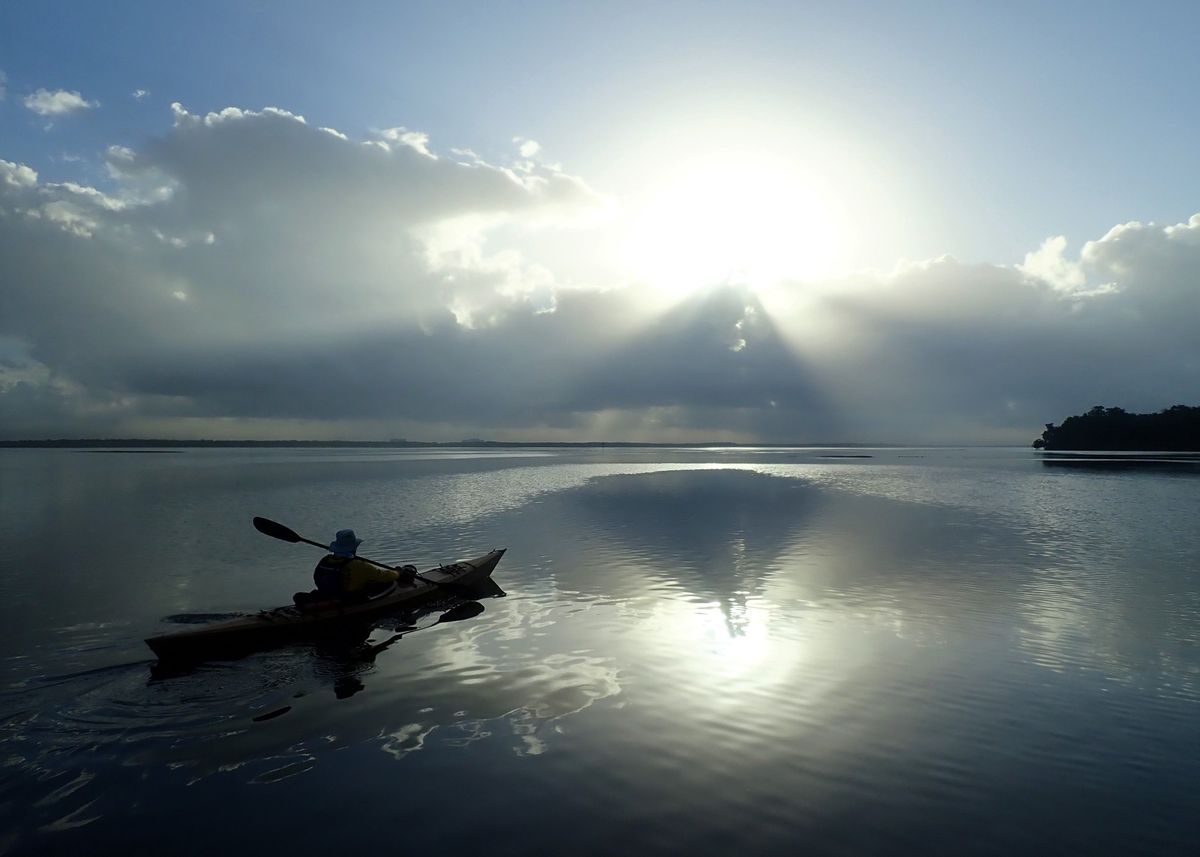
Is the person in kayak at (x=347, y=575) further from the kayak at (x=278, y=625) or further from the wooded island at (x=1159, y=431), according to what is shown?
the wooded island at (x=1159, y=431)

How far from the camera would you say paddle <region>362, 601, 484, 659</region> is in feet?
56.7

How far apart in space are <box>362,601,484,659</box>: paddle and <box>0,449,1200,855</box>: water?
393 millimetres

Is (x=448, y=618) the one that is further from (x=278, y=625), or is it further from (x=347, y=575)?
(x=278, y=625)

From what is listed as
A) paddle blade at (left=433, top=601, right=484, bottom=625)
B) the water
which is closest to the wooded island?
the water

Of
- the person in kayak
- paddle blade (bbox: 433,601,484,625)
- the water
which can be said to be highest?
the person in kayak

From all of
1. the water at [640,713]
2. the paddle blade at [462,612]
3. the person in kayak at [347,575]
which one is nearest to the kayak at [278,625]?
the person in kayak at [347,575]

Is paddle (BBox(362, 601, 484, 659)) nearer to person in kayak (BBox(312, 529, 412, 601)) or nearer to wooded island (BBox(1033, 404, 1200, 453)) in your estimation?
person in kayak (BBox(312, 529, 412, 601))

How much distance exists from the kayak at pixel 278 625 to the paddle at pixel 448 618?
1.31 m

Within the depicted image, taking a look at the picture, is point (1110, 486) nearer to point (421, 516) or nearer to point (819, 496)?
point (819, 496)

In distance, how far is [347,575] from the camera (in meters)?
19.6

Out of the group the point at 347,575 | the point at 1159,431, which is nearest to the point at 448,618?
the point at 347,575

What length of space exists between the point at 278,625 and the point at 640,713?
10.3m

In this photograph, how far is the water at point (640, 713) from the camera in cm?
884

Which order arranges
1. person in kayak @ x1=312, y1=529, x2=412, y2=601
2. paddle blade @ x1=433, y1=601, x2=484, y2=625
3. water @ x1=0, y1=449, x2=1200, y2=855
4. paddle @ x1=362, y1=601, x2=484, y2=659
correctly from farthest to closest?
paddle blade @ x1=433, y1=601, x2=484, y2=625 → person in kayak @ x1=312, y1=529, x2=412, y2=601 → paddle @ x1=362, y1=601, x2=484, y2=659 → water @ x1=0, y1=449, x2=1200, y2=855
